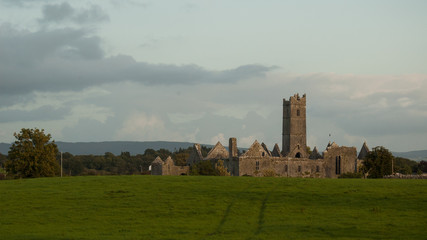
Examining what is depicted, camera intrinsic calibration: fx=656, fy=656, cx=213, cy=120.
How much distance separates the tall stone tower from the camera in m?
145

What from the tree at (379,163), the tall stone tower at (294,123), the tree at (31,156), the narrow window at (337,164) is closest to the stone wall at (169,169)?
the tall stone tower at (294,123)

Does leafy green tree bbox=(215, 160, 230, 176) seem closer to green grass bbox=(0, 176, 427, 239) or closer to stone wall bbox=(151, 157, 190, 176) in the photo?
stone wall bbox=(151, 157, 190, 176)

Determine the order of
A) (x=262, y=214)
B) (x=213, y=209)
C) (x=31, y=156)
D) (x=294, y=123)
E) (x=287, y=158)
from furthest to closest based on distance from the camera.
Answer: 1. (x=294, y=123)
2. (x=287, y=158)
3. (x=31, y=156)
4. (x=213, y=209)
5. (x=262, y=214)

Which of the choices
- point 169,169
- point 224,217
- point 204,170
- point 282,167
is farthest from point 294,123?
point 224,217

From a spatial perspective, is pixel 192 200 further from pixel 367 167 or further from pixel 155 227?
pixel 367 167

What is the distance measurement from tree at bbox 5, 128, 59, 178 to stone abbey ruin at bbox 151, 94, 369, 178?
41931mm

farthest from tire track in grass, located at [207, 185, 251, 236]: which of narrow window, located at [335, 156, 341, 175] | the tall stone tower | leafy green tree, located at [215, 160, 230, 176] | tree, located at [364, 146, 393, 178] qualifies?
the tall stone tower

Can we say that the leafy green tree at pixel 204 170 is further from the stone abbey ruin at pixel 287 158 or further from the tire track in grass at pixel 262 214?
the tire track in grass at pixel 262 214

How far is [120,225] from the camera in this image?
4000cm

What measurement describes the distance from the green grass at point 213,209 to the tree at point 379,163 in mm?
47424

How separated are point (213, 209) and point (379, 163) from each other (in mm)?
64644

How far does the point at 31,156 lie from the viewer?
82.4 m

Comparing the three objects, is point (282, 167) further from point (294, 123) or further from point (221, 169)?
point (294, 123)

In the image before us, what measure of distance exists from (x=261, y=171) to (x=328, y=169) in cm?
1610
